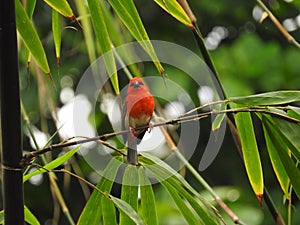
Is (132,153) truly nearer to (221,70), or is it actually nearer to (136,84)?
(136,84)

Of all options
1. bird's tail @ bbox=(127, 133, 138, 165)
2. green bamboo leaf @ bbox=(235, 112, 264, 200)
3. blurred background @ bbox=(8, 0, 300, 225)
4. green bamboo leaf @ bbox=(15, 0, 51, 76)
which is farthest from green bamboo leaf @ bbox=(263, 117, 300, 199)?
blurred background @ bbox=(8, 0, 300, 225)

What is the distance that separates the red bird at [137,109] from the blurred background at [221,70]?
3.19 ft

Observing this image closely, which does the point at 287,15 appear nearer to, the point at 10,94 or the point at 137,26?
the point at 137,26

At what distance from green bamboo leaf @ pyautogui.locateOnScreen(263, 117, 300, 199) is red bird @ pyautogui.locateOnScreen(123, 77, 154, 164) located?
0.16m

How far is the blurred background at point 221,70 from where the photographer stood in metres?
2.48

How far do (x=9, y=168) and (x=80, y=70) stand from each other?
2249 millimetres

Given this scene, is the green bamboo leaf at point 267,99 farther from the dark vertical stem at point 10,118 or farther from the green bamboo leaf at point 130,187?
the dark vertical stem at point 10,118

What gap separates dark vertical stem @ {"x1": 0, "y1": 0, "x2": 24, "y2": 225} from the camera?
0.63m

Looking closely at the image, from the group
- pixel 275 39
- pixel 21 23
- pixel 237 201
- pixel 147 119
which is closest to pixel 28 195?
pixel 237 201

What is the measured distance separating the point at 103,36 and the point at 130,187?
0.59 ft

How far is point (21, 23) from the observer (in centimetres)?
76

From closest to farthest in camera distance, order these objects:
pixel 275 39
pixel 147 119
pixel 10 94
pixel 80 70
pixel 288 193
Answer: pixel 10 94, pixel 288 193, pixel 147 119, pixel 80 70, pixel 275 39

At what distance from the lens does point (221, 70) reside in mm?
2516

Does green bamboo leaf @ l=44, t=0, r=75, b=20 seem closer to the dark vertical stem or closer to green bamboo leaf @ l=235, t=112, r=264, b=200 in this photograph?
the dark vertical stem
